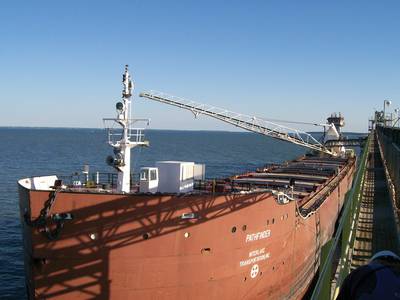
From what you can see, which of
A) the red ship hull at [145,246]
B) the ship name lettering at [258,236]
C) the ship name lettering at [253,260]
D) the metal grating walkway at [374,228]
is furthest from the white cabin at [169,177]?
the metal grating walkway at [374,228]

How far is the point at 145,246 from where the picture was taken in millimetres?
13086

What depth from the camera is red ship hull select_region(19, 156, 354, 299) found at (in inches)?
505

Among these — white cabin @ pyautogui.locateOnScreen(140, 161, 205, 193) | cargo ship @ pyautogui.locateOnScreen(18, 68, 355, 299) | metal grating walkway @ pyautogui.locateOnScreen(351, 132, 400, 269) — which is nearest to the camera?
cargo ship @ pyautogui.locateOnScreen(18, 68, 355, 299)

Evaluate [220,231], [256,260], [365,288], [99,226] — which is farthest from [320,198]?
[365,288]

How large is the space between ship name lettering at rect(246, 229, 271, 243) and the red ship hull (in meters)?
0.04

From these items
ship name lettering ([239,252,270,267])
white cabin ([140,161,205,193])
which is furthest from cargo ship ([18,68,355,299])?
white cabin ([140,161,205,193])

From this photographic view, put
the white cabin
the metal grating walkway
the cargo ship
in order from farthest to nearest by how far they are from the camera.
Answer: the white cabin → the metal grating walkway → the cargo ship

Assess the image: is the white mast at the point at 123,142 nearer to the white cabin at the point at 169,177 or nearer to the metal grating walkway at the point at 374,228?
the white cabin at the point at 169,177

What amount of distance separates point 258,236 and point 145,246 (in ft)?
14.5

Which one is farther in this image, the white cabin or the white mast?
the white cabin

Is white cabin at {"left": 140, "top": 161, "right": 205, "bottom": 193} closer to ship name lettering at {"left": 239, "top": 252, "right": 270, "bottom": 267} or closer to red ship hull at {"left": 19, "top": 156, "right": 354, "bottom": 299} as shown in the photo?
red ship hull at {"left": 19, "top": 156, "right": 354, "bottom": 299}

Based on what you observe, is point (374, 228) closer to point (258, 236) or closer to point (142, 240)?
point (258, 236)

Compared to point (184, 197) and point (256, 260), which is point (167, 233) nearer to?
point (184, 197)

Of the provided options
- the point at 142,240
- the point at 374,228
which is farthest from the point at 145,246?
the point at 374,228
